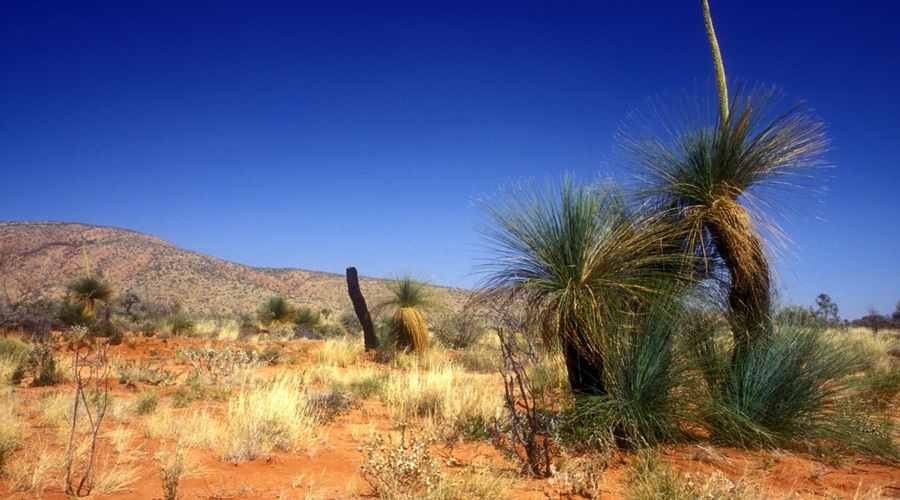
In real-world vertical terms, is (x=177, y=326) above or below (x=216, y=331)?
above

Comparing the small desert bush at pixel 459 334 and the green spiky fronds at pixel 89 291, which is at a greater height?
the green spiky fronds at pixel 89 291

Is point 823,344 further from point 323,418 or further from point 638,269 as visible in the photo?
point 323,418

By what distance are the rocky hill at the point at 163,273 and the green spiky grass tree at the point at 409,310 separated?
26709mm

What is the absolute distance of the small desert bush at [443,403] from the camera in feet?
21.4

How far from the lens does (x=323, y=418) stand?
706 centimetres

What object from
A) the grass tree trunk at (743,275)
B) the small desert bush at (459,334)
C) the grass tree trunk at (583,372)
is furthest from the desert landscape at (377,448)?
the small desert bush at (459,334)

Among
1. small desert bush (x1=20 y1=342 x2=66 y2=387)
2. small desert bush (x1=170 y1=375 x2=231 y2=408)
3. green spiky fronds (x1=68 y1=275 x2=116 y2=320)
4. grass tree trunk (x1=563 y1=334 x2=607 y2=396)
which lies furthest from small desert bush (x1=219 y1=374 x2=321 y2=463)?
green spiky fronds (x1=68 y1=275 x2=116 y2=320)

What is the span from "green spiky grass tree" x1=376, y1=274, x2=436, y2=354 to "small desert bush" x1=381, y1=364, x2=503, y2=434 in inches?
225

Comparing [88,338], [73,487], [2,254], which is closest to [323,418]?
[73,487]

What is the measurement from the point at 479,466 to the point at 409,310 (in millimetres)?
10037

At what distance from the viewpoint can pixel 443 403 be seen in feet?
23.4

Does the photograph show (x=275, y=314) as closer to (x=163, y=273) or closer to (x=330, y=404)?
(x=330, y=404)

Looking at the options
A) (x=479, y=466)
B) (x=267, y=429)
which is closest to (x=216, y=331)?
(x=267, y=429)

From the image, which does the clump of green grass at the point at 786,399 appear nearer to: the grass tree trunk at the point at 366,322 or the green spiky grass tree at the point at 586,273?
the green spiky grass tree at the point at 586,273
